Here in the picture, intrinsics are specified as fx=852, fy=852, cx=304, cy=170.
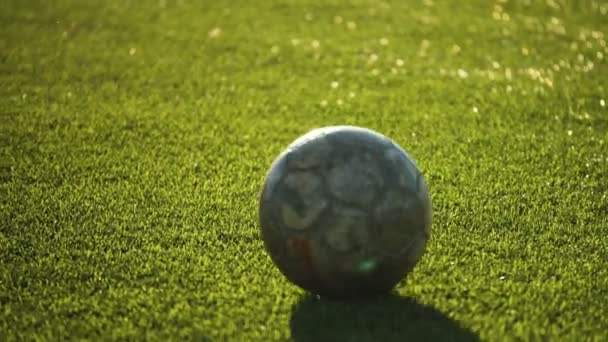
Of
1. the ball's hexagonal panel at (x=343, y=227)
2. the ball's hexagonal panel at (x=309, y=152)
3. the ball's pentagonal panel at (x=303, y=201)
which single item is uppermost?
the ball's hexagonal panel at (x=309, y=152)

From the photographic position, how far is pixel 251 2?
1303cm

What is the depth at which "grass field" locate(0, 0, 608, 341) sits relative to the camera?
4664 millimetres

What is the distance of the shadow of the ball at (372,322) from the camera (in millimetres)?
4352

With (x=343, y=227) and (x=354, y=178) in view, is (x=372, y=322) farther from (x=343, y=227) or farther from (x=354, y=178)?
(x=354, y=178)

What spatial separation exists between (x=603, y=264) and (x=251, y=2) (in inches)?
346

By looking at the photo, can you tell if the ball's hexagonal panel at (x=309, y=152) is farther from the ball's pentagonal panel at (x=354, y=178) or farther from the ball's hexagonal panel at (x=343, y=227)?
the ball's hexagonal panel at (x=343, y=227)

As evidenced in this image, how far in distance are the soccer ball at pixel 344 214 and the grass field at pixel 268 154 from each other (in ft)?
0.85

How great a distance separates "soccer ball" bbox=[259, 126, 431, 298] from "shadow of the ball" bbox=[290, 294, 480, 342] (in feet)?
0.31

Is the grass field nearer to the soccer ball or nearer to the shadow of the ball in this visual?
the shadow of the ball

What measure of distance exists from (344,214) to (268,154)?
300cm

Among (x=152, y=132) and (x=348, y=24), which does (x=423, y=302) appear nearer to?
(x=152, y=132)

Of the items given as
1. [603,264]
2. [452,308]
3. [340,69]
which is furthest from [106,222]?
[340,69]

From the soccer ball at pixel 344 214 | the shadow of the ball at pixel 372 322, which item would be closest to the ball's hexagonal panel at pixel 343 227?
the soccer ball at pixel 344 214

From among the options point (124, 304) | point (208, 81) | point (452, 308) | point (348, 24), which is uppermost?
point (124, 304)
